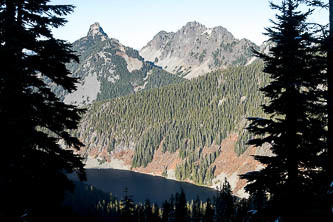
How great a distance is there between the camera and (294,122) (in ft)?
47.2

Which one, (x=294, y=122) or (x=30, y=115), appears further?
(x=294, y=122)

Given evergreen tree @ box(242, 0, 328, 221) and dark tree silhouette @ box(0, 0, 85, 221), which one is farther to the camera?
evergreen tree @ box(242, 0, 328, 221)

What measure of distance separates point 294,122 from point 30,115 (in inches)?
479

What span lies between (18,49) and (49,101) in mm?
2417

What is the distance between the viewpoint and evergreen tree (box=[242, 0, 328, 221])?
13.8m

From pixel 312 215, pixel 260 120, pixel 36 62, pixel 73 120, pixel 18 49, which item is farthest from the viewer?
pixel 260 120

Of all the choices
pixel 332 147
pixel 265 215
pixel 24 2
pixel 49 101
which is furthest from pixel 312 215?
pixel 24 2

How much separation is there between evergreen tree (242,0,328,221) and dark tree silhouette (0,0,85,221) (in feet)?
31.0

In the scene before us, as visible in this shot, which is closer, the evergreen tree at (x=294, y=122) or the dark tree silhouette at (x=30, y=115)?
the dark tree silhouette at (x=30, y=115)

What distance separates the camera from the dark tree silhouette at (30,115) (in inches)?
404

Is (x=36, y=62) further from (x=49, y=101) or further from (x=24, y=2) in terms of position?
(x=24, y=2)

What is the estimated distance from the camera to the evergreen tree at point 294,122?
45.2ft

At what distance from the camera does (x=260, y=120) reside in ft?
48.8

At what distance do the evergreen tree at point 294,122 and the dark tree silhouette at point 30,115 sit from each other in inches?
372
